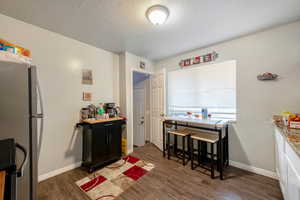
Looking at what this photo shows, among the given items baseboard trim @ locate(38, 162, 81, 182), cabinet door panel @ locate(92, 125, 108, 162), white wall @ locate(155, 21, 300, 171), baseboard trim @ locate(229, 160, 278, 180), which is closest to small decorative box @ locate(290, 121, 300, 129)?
white wall @ locate(155, 21, 300, 171)

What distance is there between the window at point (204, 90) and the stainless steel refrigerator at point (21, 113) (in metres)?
2.85

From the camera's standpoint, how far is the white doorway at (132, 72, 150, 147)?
3848 mm

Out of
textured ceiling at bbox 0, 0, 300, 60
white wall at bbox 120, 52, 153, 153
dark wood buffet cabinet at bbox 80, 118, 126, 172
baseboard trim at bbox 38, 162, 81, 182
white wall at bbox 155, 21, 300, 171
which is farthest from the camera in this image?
white wall at bbox 120, 52, 153, 153

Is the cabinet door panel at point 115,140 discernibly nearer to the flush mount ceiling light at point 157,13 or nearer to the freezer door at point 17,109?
the freezer door at point 17,109

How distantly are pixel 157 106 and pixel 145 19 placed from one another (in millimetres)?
2153

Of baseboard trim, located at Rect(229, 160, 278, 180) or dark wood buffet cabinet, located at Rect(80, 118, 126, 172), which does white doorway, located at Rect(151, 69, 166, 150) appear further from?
baseboard trim, located at Rect(229, 160, 278, 180)

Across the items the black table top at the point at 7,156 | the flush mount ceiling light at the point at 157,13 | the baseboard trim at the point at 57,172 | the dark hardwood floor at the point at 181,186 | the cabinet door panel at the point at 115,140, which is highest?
the flush mount ceiling light at the point at 157,13

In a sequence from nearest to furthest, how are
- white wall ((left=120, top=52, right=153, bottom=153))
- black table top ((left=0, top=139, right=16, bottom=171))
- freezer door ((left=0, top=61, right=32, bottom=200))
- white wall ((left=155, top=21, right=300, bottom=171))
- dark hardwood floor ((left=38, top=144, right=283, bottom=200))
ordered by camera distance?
black table top ((left=0, top=139, right=16, bottom=171)) → freezer door ((left=0, top=61, right=32, bottom=200)) → dark hardwood floor ((left=38, top=144, right=283, bottom=200)) → white wall ((left=155, top=21, right=300, bottom=171)) → white wall ((left=120, top=52, right=153, bottom=153))

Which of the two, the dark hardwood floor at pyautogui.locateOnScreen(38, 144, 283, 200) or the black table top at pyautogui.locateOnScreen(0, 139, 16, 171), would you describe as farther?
the dark hardwood floor at pyautogui.locateOnScreen(38, 144, 283, 200)

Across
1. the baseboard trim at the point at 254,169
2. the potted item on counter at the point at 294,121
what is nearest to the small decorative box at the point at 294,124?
the potted item on counter at the point at 294,121

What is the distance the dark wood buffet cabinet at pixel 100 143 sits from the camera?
7.48ft

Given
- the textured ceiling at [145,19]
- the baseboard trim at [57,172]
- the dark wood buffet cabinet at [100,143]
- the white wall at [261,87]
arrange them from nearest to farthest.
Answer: the textured ceiling at [145,19] → the white wall at [261,87] → the baseboard trim at [57,172] → the dark wood buffet cabinet at [100,143]

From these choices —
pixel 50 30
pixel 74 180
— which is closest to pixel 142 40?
pixel 50 30

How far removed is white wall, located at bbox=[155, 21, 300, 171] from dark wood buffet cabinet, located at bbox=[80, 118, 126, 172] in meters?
2.41
